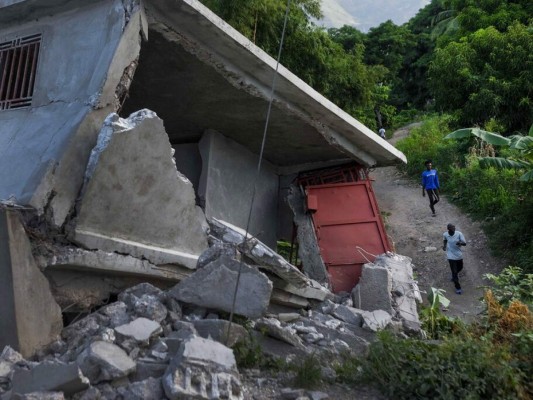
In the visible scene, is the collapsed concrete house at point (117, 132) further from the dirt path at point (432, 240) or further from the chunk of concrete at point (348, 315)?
the dirt path at point (432, 240)

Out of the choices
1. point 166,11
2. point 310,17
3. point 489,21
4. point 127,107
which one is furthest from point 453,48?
point 166,11

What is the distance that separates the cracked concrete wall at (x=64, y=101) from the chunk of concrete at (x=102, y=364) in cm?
147

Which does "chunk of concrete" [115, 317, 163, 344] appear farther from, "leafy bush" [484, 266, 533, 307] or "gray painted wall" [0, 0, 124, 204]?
"leafy bush" [484, 266, 533, 307]

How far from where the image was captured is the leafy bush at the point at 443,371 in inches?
171

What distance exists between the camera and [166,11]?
6305 millimetres

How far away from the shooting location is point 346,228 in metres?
9.43

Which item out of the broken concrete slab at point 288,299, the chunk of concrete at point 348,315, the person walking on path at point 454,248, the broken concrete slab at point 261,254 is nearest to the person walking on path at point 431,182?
the person walking on path at point 454,248

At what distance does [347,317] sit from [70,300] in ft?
10.2

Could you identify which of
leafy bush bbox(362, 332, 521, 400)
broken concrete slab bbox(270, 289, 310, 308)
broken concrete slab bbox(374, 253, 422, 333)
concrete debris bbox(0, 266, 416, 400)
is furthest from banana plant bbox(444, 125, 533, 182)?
leafy bush bbox(362, 332, 521, 400)

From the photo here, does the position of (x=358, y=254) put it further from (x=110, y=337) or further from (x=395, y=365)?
(x=110, y=337)

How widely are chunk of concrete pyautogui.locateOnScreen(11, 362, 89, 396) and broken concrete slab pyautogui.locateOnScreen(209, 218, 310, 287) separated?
198cm

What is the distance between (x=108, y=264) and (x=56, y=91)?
1881 millimetres

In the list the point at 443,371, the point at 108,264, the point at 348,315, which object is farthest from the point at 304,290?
the point at 443,371

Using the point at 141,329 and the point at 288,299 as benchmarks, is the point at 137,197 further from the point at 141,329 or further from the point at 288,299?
the point at 288,299
